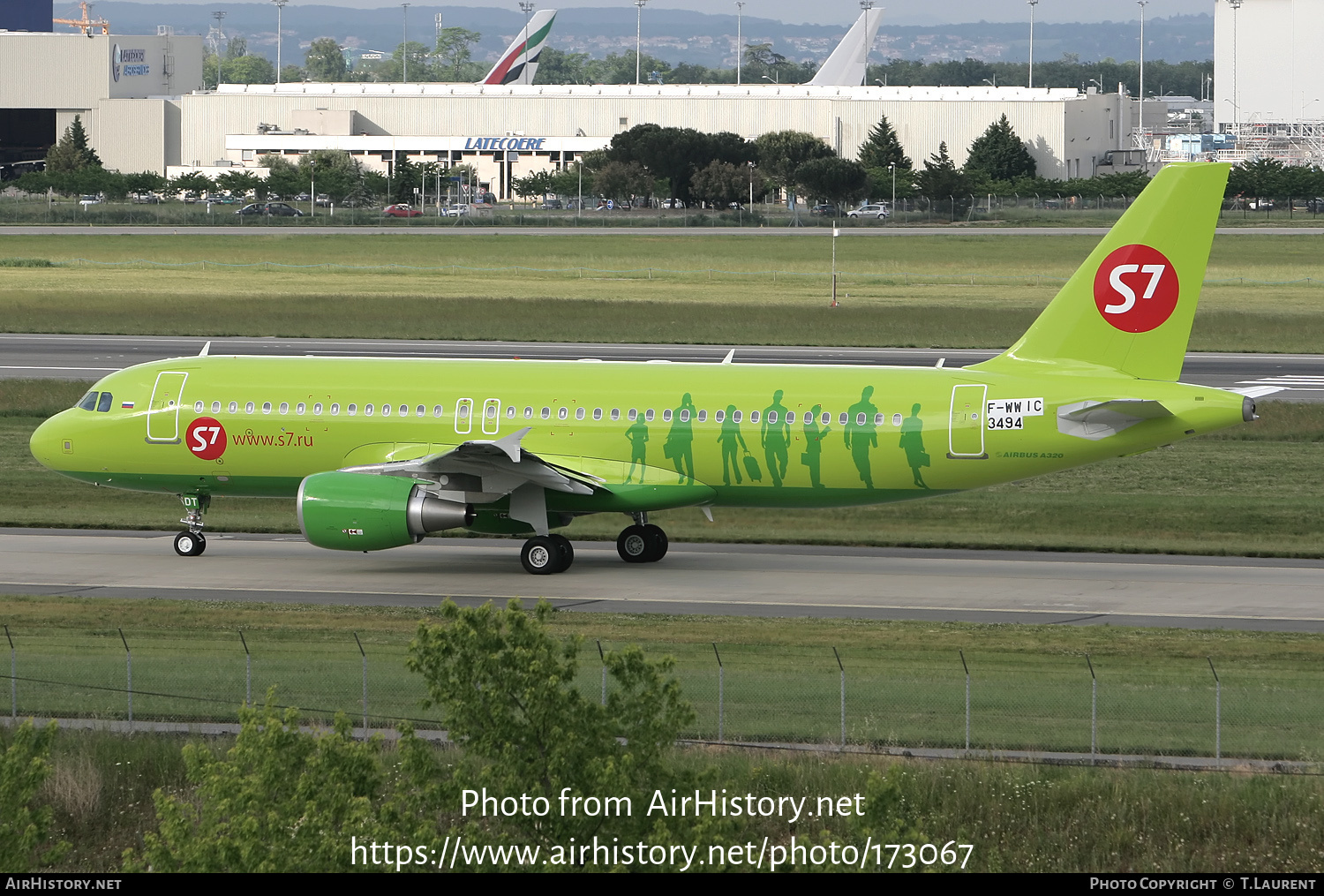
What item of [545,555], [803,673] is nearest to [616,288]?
[545,555]

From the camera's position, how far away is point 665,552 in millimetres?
39656

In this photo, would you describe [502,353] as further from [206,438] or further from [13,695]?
[13,695]

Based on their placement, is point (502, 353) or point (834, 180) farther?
point (834, 180)

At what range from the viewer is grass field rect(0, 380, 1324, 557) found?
41.9 metres

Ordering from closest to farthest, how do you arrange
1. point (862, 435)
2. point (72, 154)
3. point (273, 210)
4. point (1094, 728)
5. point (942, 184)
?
point (1094, 728) → point (862, 435) → point (273, 210) → point (942, 184) → point (72, 154)

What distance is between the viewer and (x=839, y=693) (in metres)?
25.0

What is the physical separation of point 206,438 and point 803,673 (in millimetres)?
18026

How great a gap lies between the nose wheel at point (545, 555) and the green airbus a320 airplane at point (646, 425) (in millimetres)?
40

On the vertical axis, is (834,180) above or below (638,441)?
above

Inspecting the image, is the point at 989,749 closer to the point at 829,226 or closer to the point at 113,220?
the point at 829,226

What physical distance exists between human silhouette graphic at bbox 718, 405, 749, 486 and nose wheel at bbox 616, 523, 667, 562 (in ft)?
9.72

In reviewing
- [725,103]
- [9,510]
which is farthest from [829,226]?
[9,510]

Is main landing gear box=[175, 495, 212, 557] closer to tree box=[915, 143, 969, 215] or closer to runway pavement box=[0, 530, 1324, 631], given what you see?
runway pavement box=[0, 530, 1324, 631]

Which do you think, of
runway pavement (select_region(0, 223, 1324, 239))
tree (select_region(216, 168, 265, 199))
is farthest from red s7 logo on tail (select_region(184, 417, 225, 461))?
tree (select_region(216, 168, 265, 199))
